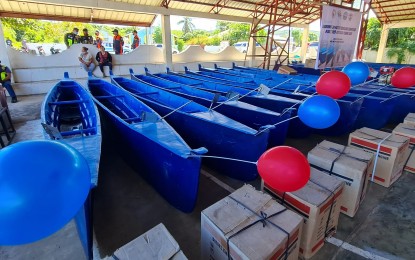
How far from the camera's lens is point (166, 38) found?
34.8ft

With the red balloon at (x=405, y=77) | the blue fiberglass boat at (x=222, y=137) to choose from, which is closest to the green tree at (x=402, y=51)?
the red balloon at (x=405, y=77)

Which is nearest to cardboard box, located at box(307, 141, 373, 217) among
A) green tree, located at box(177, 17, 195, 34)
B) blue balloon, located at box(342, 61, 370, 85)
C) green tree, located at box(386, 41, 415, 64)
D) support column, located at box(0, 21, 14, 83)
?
blue balloon, located at box(342, 61, 370, 85)

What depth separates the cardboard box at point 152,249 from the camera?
135 cm

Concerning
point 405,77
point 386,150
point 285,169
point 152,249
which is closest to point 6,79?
point 152,249

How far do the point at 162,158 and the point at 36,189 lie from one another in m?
1.60

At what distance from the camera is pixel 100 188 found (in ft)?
9.98

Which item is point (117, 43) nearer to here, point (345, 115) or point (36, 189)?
point (345, 115)

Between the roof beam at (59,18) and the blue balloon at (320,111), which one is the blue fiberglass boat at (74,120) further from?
the roof beam at (59,18)

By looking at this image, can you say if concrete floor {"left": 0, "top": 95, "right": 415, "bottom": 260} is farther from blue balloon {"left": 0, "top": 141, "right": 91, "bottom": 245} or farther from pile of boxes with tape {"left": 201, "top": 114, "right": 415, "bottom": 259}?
blue balloon {"left": 0, "top": 141, "right": 91, "bottom": 245}

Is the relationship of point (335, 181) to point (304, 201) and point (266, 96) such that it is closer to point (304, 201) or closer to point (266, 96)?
point (304, 201)

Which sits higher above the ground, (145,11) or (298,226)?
(145,11)

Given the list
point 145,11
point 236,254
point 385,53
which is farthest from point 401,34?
point 236,254

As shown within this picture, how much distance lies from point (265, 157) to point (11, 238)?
1519 mm

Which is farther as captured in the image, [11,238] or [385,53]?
[385,53]
